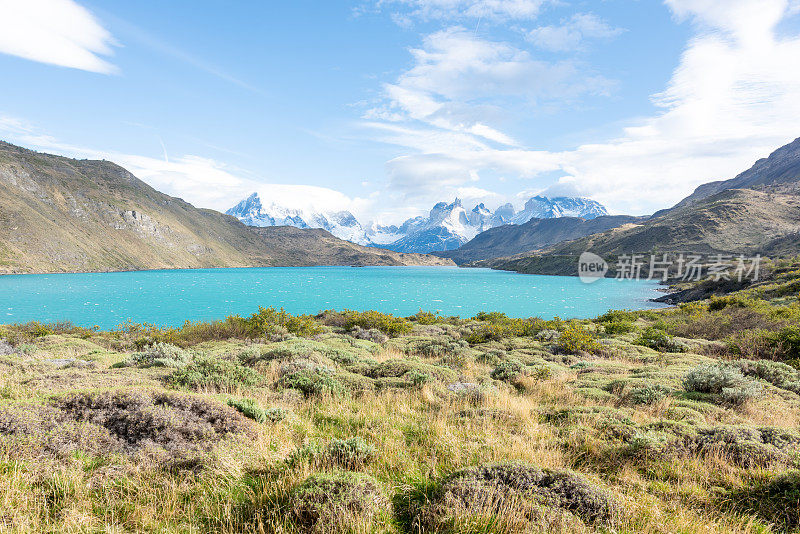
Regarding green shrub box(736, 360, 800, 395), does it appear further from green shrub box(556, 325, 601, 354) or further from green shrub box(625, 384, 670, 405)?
green shrub box(556, 325, 601, 354)

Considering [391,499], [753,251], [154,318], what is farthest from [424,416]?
[753,251]

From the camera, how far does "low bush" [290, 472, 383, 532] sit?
3566 mm

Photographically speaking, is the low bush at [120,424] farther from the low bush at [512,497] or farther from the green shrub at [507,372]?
the green shrub at [507,372]

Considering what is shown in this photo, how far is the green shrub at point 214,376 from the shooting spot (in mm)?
9016

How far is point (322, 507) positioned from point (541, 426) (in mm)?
4882

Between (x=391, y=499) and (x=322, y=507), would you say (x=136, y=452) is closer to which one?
(x=322, y=507)

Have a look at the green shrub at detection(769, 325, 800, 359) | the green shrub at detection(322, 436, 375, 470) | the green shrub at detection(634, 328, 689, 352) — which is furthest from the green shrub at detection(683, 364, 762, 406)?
the green shrub at detection(322, 436, 375, 470)

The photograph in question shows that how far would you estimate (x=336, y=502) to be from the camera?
3.75m

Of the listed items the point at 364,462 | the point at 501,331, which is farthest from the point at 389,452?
the point at 501,331

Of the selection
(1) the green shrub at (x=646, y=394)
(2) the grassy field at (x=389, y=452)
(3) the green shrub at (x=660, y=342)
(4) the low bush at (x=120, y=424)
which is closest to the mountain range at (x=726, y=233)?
(3) the green shrub at (x=660, y=342)

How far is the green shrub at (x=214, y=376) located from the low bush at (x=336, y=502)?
18.8 feet

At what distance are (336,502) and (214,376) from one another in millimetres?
7076

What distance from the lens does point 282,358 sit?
12320 millimetres

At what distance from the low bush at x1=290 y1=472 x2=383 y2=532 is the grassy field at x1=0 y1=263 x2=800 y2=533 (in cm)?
2
